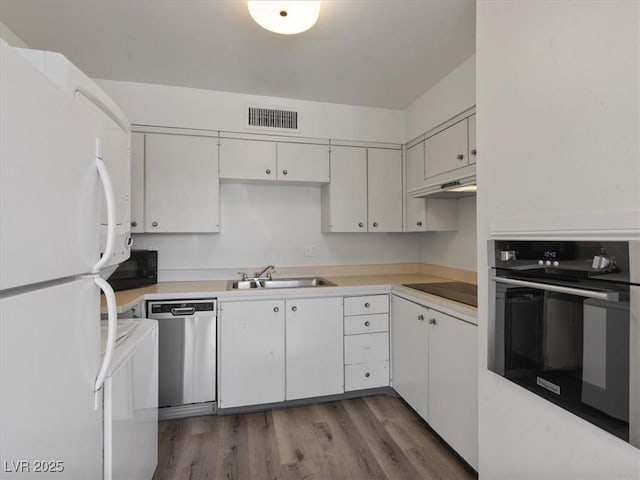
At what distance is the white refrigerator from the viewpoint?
0.53 m

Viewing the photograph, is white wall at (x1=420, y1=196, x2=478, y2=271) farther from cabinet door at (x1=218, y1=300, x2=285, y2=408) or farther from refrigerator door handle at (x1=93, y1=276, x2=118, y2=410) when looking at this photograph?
refrigerator door handle at (x1=93, y1=276, x2=118, y2=410)

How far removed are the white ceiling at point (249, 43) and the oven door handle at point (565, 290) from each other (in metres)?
1.41

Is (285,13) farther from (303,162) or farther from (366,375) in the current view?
(366,375)

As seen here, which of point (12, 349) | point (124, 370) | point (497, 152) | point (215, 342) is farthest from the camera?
point (215, 342)

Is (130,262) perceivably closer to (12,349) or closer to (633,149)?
(12,349)

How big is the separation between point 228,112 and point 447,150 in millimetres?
1728

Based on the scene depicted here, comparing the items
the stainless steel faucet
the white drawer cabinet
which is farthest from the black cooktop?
the stainless steel faucet

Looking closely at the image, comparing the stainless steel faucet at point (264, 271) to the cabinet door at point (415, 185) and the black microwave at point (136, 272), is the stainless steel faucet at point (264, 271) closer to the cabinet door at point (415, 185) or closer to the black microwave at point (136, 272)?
the black microwave at point (136, 272)

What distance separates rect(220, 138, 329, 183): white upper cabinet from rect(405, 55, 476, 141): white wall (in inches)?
31.9

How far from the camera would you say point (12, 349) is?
0.54 meters

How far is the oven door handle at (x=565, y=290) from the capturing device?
0.89m

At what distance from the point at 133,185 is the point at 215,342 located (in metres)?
1.32

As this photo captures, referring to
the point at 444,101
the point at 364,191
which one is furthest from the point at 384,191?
the point at 444,101

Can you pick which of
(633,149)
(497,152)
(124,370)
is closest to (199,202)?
(124,370)
